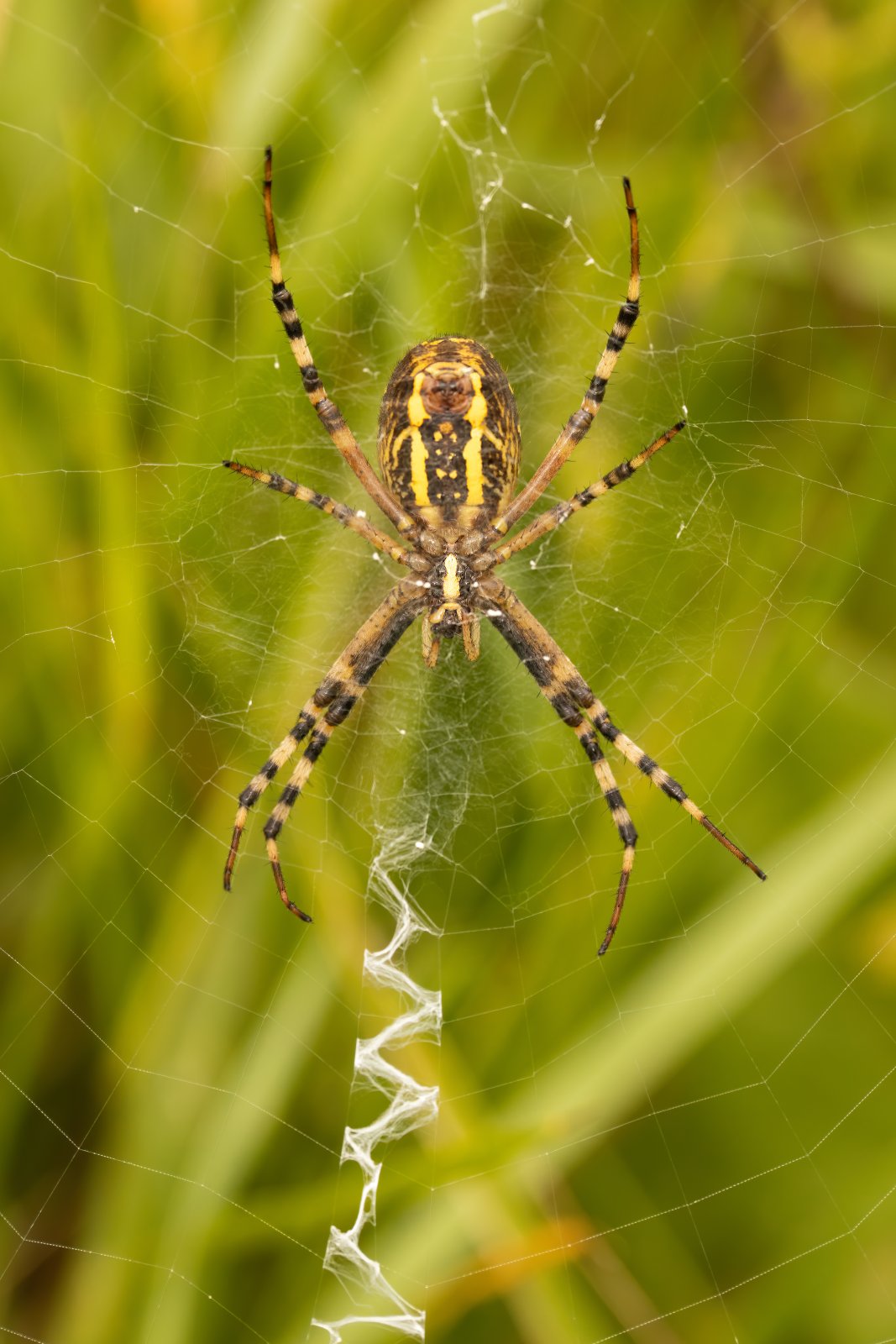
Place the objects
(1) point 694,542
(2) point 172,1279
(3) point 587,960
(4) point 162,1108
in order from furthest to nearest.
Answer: (1) point 694,542 < (3) point 587,960 < (4) point 162,1108 < (2) point 172,1279

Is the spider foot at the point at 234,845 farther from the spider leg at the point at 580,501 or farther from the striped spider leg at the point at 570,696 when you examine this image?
the spider leg at the point at 580,501

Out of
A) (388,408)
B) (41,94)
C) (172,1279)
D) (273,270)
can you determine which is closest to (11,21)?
(41,94)

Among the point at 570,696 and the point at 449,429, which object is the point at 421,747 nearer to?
the point at 570,696

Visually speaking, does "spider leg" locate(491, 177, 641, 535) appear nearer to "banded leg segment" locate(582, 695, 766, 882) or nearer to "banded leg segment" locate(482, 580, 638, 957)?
"banded leg segment" locate(482, 580, 638, 957)

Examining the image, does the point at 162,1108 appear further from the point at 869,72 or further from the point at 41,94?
the point at 869,72

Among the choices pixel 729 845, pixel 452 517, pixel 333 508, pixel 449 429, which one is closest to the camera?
pixel 729 845

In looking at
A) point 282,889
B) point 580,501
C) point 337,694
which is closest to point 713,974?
point 282,889

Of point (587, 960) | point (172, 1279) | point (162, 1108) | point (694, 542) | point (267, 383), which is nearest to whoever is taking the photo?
point (172, 1279)
